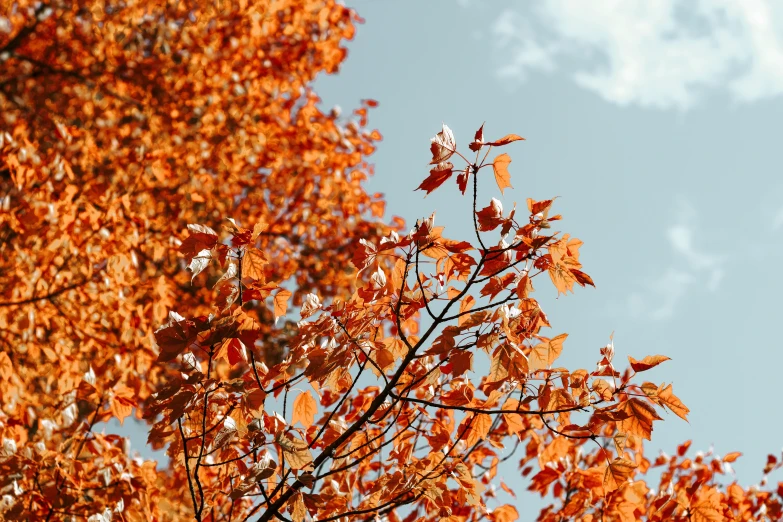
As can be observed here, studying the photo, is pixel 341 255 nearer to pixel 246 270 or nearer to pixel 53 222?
pixel 53 222

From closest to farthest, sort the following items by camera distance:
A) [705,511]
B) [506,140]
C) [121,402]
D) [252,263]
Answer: [506,140] → [252,263] → [705,511] → [121,402]

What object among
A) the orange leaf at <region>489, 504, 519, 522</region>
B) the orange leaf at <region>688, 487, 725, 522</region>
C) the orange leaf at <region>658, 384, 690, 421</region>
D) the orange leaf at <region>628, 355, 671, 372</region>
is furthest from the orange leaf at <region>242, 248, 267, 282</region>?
the orange leaf at <region>688, 487, 725, 522</region>

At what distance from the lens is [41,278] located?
543 cm

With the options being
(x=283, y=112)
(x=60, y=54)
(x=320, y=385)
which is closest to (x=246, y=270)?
(x=320, y=385)

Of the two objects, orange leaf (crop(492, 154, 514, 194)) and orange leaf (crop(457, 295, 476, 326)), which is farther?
orange leaf (crop(457, 295, 476, 326))

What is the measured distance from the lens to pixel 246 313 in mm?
2266

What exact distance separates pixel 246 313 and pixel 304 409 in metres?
0.40

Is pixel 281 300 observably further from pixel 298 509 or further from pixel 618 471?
pixel 618 471

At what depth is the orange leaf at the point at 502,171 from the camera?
6.40 ft

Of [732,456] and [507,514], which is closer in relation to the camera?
[507,514]

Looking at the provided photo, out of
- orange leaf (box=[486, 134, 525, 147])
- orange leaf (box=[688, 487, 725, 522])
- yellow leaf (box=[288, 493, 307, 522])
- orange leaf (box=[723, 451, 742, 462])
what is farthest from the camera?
orange leaf (box=[723, 451, 742, 462])

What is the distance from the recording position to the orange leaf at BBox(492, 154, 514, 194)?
1950 mm

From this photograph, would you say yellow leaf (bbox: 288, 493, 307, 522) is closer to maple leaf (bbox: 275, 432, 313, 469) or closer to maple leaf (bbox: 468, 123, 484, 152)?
maple leaf (bbox: 275, 432, 313, 469)

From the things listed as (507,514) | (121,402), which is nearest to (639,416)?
(507,514)
